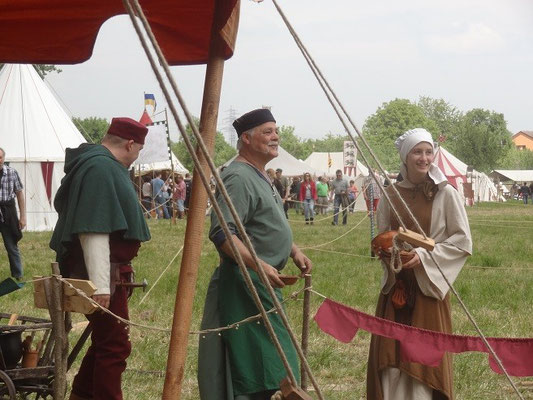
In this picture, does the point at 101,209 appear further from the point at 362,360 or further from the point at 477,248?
the point at 477,248

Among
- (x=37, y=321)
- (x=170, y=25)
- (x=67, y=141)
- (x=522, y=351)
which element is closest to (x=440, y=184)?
(x=522, y=351)

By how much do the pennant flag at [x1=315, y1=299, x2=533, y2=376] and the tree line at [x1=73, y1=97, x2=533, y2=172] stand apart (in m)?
81.1

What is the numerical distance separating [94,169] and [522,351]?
2130 millimetres

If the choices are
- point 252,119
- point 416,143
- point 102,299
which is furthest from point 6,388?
point 416,143

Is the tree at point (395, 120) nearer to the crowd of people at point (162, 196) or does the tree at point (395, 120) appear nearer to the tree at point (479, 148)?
the tree at point (479, 148)

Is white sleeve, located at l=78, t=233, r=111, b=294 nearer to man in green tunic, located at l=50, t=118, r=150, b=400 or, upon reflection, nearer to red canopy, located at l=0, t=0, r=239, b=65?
man in green tunic, located at l=50, t=118, r=150, b=400

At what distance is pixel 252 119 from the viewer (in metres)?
4.29

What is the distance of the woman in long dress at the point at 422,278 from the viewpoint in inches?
178

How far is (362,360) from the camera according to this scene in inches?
262

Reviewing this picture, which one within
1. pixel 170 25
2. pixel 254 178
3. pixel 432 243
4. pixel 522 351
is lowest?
pixel 522 351

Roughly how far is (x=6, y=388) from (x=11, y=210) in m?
6.04

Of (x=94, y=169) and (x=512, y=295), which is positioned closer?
(x=94, y=169)

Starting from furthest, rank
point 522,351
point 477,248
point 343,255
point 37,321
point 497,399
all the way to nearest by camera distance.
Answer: point 477,248 → point 343,255 → point 497,399 → point 37,321 → point 522,351

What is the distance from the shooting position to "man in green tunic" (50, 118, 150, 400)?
14.3 feet
